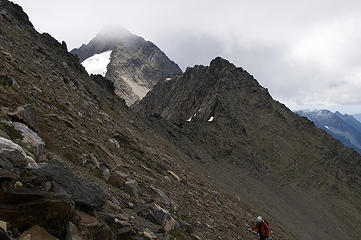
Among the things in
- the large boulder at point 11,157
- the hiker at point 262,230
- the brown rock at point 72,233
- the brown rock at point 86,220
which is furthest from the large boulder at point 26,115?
the hiker at point 262,230

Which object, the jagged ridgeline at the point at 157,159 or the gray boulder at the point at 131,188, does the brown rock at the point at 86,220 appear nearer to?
the jagged ridgeline at the point at 157,159

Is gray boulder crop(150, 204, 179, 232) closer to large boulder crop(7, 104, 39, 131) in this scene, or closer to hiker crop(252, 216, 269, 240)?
large boulder crop(7, 104, 39, 131)

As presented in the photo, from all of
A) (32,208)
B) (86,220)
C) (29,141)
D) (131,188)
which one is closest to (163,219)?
(131,188)

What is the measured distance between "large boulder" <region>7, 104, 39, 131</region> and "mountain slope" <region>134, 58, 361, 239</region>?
59.0m

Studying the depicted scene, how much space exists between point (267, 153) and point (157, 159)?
72168mm

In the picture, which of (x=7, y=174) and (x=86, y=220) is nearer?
(x=7, y=174)

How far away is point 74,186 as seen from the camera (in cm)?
955

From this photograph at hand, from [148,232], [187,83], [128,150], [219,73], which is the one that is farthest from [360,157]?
[148,232]

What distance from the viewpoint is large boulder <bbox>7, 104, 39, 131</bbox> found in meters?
12.8

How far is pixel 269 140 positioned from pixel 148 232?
3770 inches

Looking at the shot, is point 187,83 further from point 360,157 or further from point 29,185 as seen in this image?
point 29,185

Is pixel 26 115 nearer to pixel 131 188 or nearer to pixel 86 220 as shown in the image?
pixel 131 188

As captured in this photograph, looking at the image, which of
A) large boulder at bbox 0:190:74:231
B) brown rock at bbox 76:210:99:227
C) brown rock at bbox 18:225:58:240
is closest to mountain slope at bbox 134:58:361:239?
brown rock at bbox 76:210:99:227

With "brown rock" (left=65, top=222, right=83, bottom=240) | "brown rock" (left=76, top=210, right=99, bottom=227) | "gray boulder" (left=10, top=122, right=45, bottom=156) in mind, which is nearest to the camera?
"brown rock" (left=65, top=222, right=83, bottom=240)
